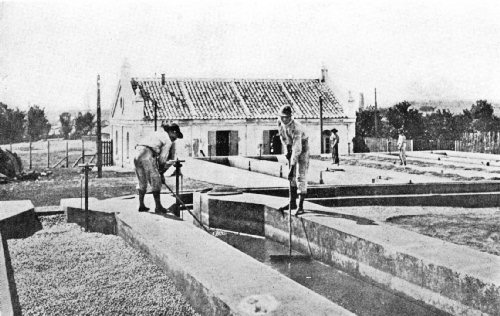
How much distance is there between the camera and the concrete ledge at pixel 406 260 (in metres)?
5.32

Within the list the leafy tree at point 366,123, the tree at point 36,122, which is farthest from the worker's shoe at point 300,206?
the tree at point 36,122

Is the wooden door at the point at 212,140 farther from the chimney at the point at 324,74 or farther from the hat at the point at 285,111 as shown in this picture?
the hat at the point at 285,111

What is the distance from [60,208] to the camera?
10422mm

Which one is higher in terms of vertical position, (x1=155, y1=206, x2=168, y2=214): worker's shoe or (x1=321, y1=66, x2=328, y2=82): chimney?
(x1=321, y1=66, x2=328, y2=82): chimney

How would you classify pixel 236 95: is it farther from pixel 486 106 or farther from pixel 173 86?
pixel 486 106

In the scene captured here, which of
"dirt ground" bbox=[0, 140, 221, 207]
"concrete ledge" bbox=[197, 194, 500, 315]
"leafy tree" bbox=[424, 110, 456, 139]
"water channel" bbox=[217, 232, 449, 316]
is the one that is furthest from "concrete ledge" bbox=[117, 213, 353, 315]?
"leafy tree" bbox=[424, 110, 456, 139]

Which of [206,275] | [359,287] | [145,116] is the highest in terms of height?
[145,116]

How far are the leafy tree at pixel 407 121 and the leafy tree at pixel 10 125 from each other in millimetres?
24195

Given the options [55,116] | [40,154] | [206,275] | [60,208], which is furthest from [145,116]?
[55,116]

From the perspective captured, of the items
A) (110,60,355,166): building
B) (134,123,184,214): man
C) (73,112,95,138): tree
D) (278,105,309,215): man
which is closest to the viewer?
(278,105,309,215): man

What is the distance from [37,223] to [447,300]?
6.67 meters

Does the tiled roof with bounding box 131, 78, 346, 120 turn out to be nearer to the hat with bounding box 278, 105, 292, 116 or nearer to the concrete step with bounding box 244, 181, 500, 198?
the concrete step with bounding box 244, 181, 500, 198

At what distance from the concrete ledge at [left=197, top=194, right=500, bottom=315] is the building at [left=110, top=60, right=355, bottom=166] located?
20.0 metres

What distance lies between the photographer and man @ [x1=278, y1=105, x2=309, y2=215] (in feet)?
27.1
